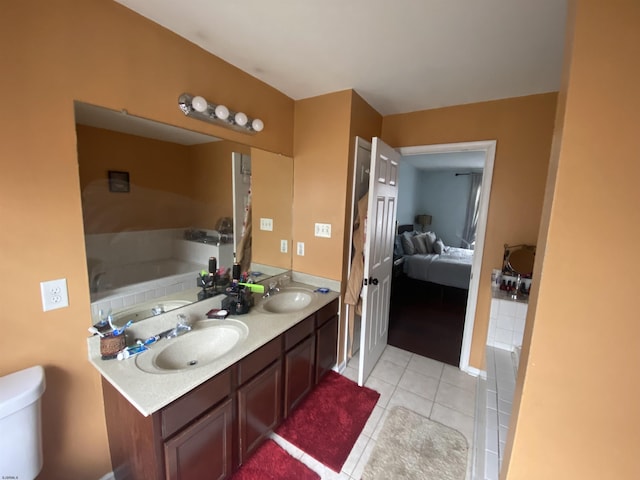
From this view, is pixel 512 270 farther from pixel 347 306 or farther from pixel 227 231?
pixel 227 231

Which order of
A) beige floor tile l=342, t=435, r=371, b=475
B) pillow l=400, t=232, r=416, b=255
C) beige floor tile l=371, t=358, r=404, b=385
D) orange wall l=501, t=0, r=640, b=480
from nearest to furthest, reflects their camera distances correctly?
orange wall l=501, t=0, r=640, b=480, beige floor tile l=342, t=435, r=371, b=475, beige floor tile l=371, t=358, r=404, b=385, pillow l=400, t=232, r=416, b=255

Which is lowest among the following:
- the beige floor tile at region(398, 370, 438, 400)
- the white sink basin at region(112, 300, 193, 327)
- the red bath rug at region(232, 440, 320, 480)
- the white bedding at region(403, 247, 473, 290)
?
the red bath rug at region(232, 440, 320, 480)

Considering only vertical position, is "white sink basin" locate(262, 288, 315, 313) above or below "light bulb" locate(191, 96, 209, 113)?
below

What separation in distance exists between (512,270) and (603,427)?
65.9 inches

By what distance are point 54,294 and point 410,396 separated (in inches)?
Result: 92.2

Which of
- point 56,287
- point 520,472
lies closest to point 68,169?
Answer: point 56,287

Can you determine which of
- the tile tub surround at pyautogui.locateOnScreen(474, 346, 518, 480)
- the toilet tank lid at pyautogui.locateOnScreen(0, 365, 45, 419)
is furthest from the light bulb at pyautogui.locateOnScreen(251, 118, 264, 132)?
the tile tub surround at pyautogui.locateOnScreen(474, 346, 518, 480)

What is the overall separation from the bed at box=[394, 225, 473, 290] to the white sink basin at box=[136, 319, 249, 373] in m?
3.84

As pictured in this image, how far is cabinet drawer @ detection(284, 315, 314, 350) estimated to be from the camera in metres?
1.62

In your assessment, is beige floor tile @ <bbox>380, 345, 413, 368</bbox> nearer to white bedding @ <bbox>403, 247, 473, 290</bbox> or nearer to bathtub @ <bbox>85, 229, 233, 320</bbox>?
bathtub @ <bbox>85, 229, 233, 320</bbox>

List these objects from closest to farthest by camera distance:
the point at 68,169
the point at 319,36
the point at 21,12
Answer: the point at 21,12 → the point at 68,169 → the point at 319,36

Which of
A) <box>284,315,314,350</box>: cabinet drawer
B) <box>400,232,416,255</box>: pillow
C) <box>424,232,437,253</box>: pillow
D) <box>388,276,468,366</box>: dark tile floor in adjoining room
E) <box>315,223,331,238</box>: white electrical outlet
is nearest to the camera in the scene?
<box>284,315,314,350</box>: cabinet drawer

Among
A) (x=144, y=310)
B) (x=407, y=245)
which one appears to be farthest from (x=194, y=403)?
(x=407, y=245)

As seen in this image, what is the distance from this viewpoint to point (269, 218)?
7.29 ft
